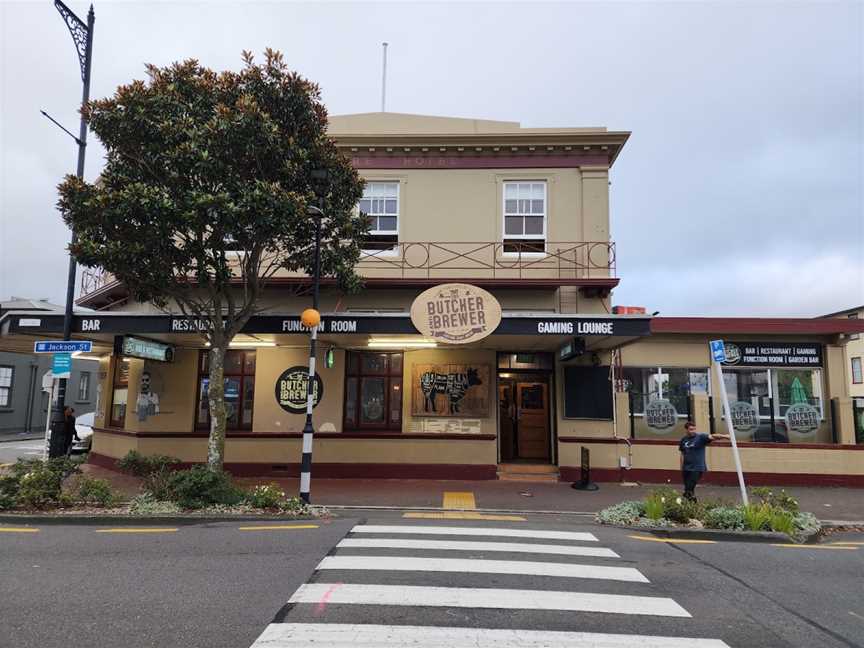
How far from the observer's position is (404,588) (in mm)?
5684

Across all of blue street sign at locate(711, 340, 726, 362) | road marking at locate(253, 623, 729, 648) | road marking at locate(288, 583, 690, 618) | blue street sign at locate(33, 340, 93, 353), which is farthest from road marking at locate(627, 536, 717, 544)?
blue street sign at locate(33, 340, 93, 353)

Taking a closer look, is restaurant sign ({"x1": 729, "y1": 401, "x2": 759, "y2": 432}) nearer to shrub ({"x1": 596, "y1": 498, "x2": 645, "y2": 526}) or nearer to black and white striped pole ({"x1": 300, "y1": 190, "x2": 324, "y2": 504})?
shrub ({"x1": 596, "y1": 498, "x2": 645, "y2": 526})

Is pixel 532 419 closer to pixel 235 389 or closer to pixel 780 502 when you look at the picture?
pixel 780 502

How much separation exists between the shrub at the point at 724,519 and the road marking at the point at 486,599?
401cm

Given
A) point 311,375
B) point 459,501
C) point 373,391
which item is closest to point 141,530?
point 311,375

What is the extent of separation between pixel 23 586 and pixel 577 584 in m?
5.78

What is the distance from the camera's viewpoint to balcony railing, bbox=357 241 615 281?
49.4 feet

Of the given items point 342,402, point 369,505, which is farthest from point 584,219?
point 369,505

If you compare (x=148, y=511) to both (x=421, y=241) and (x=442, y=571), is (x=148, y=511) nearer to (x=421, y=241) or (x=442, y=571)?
(x=442, y=571)

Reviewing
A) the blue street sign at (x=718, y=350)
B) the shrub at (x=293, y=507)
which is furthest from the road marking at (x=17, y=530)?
the blue street sign at (x=718, y=350)

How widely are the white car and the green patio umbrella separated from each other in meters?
21.5

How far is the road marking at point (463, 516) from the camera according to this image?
9711 millimetres

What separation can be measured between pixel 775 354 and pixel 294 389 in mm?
13049

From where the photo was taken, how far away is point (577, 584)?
6016 millimetres
